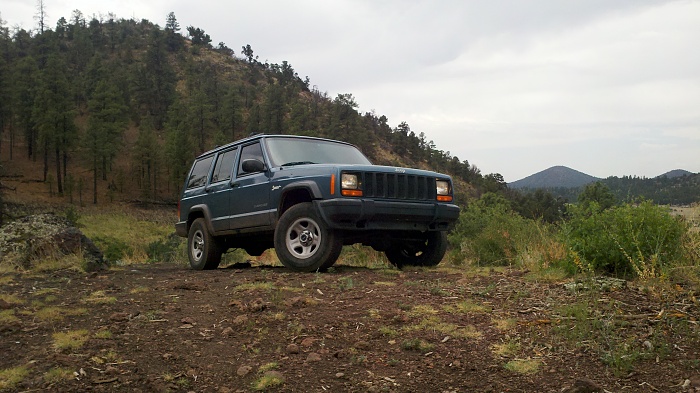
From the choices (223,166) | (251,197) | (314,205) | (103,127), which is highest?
(103,127)

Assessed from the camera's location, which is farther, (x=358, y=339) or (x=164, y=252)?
(x=164, y=252)

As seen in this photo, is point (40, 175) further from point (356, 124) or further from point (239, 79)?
point (239, 79)

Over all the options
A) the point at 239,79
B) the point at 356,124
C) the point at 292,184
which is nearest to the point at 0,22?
the point at 239,79

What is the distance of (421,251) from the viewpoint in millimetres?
7613

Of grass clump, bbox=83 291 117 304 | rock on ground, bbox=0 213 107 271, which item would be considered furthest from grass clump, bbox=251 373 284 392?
rock on ground, bbox=0 213 107 271

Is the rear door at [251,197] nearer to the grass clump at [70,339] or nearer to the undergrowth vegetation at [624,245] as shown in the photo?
the grass clump at [70,339]

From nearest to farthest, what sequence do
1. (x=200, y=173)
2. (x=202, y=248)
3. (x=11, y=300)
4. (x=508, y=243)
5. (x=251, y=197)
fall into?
(x=11, y=300) < (x=251, y=197) < (x=202, y=248) < (x=508, y=243) < (x=200, y=173)

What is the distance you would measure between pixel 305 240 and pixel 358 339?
2.82 meters

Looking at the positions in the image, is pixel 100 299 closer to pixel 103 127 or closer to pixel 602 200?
pixel 602 200

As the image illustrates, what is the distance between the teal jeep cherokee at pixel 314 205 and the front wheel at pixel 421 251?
14mm

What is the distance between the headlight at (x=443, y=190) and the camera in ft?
22.8

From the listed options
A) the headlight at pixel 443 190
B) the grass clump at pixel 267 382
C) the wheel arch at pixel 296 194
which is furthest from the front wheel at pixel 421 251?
the grass clump at pixel 267 382

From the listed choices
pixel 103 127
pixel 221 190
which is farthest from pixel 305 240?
pixel 103 127

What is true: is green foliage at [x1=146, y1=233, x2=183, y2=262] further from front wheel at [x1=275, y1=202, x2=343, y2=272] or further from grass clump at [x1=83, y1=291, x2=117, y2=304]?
grass clump at [x1=83, y1=291, x2=117, y2=304]
